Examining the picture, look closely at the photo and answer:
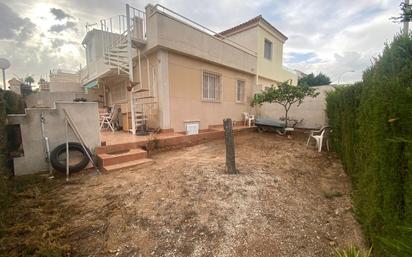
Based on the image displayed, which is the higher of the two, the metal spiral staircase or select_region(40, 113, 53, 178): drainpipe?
the metal spiral staircase

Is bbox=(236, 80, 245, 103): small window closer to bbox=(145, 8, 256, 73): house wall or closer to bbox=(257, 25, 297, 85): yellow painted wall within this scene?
bbox=(145, 8, 256, 73): house wall

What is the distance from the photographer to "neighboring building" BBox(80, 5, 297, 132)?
731cm

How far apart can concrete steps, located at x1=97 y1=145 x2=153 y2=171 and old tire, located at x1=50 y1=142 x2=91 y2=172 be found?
36 cm

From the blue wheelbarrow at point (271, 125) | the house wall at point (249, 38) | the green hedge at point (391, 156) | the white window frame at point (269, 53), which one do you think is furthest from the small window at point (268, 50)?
the green hedge at point (391, 156)

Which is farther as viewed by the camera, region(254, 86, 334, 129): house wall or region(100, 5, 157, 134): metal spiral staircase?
region(254, 86, 334, 129): house wall

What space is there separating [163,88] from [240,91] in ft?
19.0

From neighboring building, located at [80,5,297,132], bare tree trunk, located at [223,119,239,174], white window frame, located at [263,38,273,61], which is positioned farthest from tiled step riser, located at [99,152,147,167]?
white window frame, located at [263,38,273,61]

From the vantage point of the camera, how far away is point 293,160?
538 centimetres

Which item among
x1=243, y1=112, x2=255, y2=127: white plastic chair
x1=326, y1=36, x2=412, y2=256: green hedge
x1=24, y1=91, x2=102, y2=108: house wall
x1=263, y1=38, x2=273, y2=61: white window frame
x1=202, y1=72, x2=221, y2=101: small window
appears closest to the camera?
x1=326, y1=36, x2=412, y2=256: green hedge

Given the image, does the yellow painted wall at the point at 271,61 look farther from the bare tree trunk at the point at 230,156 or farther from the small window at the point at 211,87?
the bare tree trunk at the point at 230,156

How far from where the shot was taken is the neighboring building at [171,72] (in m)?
7.31

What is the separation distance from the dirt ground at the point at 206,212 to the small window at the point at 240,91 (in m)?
7.34

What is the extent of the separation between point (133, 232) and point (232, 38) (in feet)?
46.8

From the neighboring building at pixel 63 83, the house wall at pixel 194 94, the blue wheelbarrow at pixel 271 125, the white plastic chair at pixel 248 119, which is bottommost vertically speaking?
the blue wheelbarrow at pixel 271 125
